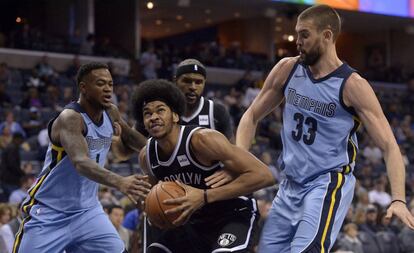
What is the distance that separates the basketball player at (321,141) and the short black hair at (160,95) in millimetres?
702

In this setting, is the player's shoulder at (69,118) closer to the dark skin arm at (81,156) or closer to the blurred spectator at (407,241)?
the dark skin arm at (81,156)

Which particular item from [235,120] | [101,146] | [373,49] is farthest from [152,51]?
[101,146]

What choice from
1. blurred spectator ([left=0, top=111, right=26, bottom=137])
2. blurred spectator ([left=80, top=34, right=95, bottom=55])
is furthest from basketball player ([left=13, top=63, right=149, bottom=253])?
blurred spectator ([left=80, top=34, right=95, bottom=55])

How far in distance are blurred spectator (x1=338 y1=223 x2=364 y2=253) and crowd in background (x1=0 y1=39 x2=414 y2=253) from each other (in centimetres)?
1

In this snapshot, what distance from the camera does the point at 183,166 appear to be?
16.6 ft

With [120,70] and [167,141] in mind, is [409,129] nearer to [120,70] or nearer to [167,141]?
[120,70]

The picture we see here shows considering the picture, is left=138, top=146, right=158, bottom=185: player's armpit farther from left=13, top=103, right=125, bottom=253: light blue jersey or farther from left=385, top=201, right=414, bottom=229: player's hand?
left=385, top=201, right=414, bottom=229: player's hand

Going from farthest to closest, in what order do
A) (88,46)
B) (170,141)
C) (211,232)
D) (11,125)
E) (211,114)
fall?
1. (88,46)
2. (11,125)
3. (211,114)
4. (211,232)
5. (170,141)

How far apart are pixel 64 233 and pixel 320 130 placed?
2082mm

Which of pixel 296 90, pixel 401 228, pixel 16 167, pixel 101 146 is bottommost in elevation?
pixel 401 228

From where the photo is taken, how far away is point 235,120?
57.7ft

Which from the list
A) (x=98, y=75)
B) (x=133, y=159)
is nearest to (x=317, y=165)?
(x=98, y=75)

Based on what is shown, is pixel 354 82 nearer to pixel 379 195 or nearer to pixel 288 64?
pixel 288 64

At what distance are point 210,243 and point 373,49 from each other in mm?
28845
